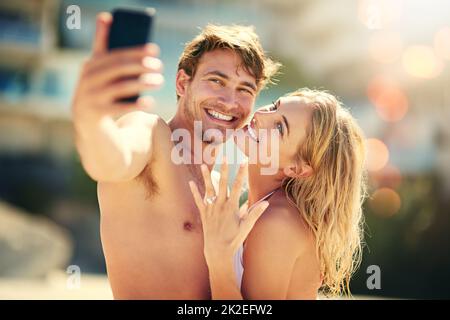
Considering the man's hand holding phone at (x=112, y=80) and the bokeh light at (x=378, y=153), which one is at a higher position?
the man's hand holding phone at (x=112, y=80)

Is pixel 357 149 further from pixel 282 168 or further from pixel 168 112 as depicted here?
pixel 168 112

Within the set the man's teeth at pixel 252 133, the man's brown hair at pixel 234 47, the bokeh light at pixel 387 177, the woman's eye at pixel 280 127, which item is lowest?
the bokeh light at pixel 387 177

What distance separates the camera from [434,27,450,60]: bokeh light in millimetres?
11227

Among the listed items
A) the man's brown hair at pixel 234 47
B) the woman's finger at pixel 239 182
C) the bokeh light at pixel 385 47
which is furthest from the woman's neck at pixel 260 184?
the bokeh light at pixel 385 47

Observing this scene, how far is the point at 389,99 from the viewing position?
13.1m

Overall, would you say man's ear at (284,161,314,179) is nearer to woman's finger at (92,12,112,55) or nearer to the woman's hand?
the woman's hand

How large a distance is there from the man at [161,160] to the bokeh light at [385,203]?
9.92 meters

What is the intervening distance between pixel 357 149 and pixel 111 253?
1.24 metres

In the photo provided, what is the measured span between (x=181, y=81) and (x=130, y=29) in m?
1.44

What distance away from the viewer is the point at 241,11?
14.9 metres

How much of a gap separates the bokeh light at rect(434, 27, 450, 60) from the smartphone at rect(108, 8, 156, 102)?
1036 centimetres

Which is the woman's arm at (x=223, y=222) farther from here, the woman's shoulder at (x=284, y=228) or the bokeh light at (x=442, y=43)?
the bokeh light at (x=442, y=43)

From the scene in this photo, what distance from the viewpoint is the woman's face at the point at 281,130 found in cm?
274
